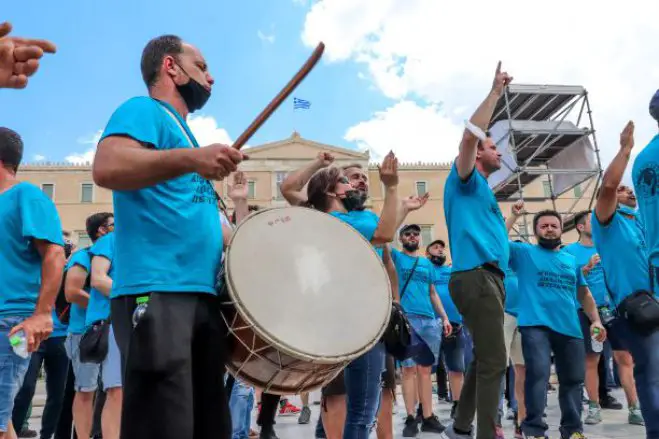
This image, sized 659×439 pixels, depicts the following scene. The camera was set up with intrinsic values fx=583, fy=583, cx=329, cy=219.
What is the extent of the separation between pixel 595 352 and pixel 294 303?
556 cm

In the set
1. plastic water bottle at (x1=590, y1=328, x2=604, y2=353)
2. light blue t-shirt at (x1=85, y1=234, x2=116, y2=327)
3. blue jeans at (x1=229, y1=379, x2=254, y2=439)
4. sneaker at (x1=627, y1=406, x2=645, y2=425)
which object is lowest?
sneaker at (x1=627, y1=406, x2=645, y2=425)

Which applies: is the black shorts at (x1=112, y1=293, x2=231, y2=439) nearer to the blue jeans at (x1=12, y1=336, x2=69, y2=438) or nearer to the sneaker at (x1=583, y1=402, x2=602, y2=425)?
the blue jeans at (x1=12, y1=336, x2=69, y2=438)

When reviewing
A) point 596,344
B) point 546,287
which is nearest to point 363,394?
point 546,287

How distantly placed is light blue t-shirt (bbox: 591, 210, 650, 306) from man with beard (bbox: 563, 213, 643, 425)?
2.04 meters

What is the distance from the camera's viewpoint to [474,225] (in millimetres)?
→ 3959

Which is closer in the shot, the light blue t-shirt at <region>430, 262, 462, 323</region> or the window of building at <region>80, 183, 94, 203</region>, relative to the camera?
the light blue t-shirt at <region>430, 262, 462, 323</region>

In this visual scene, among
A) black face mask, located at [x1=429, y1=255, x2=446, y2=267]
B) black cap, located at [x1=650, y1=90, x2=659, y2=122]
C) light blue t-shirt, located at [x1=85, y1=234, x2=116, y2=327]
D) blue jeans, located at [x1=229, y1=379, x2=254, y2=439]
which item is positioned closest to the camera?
black cap, located at [x1=650, y1=90, x2=659, y2=122]

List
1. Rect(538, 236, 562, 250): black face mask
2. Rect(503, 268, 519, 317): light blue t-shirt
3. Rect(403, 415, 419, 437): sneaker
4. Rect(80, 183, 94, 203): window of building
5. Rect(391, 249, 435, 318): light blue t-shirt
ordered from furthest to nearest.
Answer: Rect(80, 183, 94, 203): window of building, Rect(391, 249, 435, 318): light blue t-shirt, Rect(503, 268, 519, 317): light blue t-shirt, Rect(403, 415, 419, 437): sneaker, Rect(538, 236, 562, 250): black face mask

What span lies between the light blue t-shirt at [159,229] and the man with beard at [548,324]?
364 centimetres

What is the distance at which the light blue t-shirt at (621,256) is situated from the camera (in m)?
4.01

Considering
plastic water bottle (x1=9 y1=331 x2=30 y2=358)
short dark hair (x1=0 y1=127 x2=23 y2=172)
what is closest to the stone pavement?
plastic water bottle (x1=9 y1=331 x2=30 y2=358)

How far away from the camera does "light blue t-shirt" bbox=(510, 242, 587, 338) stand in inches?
197

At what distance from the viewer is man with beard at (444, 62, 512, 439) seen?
12.0 ft

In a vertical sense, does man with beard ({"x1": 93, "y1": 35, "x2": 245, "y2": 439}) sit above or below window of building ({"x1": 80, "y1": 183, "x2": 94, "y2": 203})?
below
